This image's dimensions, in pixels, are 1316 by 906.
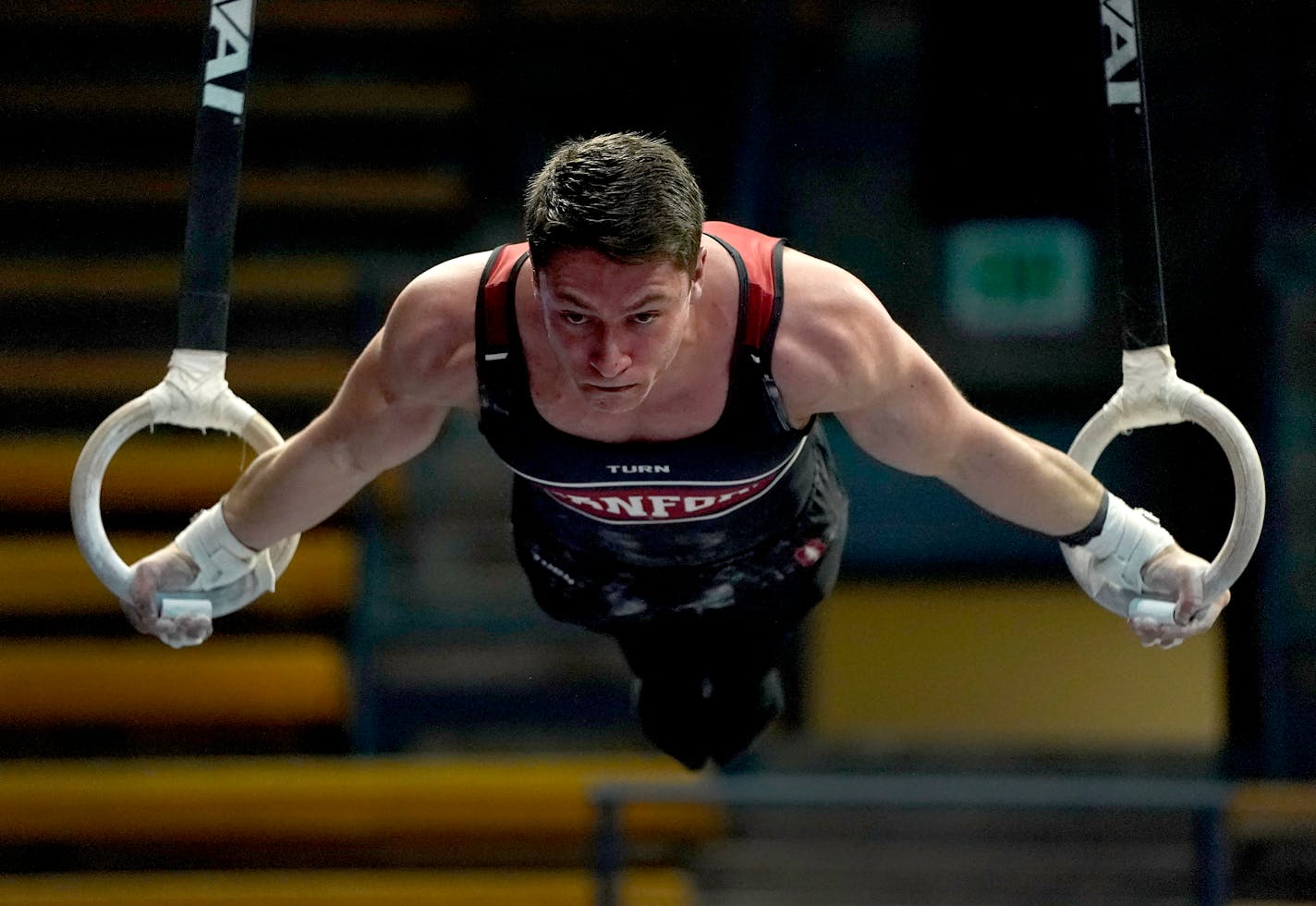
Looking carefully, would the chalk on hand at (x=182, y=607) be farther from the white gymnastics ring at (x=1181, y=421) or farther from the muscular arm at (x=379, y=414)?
the white gymnastics ring at (x=1181, y=421)

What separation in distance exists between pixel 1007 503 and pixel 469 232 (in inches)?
109

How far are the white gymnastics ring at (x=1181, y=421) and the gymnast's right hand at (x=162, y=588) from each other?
3.70 feet

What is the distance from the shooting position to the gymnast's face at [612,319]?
1584mm

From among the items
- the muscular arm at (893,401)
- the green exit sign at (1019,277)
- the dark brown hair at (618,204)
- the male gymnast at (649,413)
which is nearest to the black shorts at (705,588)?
the male gymnast at (649,413)

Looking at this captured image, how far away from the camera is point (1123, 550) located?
195 centimetres

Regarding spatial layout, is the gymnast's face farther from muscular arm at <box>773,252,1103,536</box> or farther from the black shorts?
the black shorts

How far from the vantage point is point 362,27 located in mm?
4523

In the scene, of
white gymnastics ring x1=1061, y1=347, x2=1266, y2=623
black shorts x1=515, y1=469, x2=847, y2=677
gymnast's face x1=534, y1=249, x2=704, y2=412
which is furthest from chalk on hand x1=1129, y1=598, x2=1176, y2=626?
gymnast's face x1=534, y1=249, x2=704, y2=412

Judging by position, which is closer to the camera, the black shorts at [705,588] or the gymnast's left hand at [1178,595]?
the gymnast's left hand at [1178,595]

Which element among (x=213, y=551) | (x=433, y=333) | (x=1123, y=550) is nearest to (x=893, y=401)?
(x=1123, y=550)

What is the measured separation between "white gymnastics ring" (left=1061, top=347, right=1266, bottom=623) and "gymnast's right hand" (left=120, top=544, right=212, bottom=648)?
1126 millimetres

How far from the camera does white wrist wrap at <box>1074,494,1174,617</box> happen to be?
6.39ft

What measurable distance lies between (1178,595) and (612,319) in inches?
32.0

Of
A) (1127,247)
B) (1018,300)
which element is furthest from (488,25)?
(1127,247)
